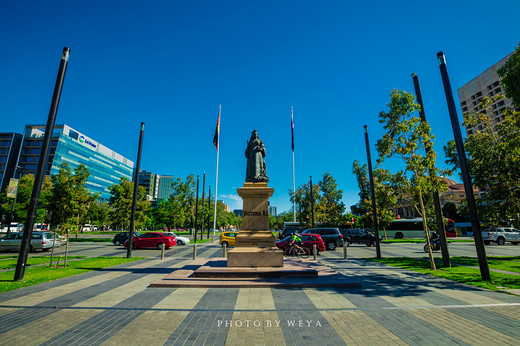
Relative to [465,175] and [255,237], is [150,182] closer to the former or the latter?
[255,237]

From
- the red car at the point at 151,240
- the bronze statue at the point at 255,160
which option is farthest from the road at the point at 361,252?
the bronze statue at the point at 255,160

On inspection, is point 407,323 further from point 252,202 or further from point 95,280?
point 95,280

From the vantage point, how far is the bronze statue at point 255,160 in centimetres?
1096

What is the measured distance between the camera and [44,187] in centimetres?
4906

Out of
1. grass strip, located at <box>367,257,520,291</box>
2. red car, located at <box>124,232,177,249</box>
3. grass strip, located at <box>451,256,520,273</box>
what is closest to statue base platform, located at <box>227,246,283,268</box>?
grass strip, located at <box>367,257,520,291</box>

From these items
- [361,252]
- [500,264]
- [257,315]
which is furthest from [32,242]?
[500,264]

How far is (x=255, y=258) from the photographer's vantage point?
9.23 meters

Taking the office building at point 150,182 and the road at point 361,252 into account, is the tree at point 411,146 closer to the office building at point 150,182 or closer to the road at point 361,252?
the road at point 361,252

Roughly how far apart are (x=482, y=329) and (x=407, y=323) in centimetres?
123

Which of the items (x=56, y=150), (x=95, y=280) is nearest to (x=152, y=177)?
(x=56, y=150)

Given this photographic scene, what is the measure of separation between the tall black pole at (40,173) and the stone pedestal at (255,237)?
715 centimetres

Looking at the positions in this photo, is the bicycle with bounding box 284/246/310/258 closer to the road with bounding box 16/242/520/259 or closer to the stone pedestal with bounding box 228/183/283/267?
the road with bounding box 16/242/520/259

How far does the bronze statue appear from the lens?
1096 cm

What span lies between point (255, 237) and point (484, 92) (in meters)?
90.3
